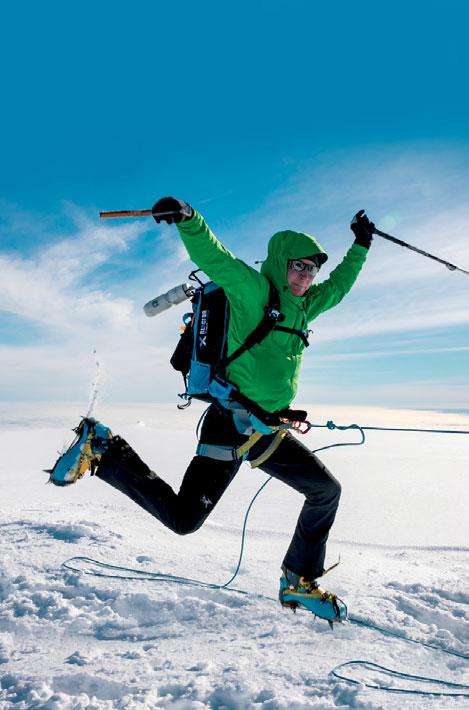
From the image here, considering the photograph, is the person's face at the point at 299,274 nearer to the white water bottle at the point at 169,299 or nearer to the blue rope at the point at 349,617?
the white water bottle at the point at 169,299

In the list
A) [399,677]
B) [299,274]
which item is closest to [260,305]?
[299,274]

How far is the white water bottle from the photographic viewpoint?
3916 millimetres

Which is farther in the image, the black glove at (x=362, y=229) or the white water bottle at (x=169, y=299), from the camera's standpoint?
the black glove at (x=362, y=229)

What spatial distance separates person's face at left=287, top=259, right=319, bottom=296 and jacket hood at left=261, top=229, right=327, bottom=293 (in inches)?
1.5

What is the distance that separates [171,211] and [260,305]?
2.88 ft

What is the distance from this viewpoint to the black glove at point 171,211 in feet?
9.89

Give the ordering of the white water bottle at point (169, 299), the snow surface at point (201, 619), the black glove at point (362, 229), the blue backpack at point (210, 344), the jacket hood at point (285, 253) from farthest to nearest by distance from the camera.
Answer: the black glove at point (362, 229) → the white water bottle at point (169, 299) → the jacket hood at point (285, 253) → the blue backpack at point (210, 344) → the snow surface at point (201, 619)

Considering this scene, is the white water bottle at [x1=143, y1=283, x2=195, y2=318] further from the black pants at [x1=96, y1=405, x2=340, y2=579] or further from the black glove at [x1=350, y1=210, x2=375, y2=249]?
the black glove at [x1=350, y1=210, x2=375, y2=249]

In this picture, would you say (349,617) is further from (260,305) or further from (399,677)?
(260,305)

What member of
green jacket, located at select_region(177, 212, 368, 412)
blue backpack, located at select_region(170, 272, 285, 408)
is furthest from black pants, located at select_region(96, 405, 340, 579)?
green jacket, located at select_region(177, 212, 368, 412)

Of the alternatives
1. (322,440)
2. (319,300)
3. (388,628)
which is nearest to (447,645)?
(388,628)

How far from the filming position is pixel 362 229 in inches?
185

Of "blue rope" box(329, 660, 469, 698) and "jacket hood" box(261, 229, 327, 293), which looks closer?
"blue rope" box(329, 660, 469, 698)

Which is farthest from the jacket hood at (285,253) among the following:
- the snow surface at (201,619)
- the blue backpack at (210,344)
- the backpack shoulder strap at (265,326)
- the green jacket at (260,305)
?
the snow surface at (201,619)
